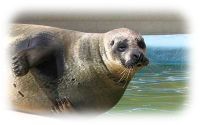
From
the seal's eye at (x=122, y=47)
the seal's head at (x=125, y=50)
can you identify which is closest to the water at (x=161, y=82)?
the seal's head at (x=125, y=50)

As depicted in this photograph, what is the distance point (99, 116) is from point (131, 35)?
0.97 metres

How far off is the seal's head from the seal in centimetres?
1

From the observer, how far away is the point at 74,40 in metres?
5.98

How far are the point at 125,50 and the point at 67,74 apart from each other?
2.38 feet

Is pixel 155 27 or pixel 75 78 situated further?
pixel 155 27

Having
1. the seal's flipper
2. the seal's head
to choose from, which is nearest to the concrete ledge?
the seal's flipper

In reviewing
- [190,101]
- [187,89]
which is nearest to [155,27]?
[187,89]

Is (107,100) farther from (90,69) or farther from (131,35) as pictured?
(131,35)

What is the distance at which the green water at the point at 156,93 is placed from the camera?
689cm

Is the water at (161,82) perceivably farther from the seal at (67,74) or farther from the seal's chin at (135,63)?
the seal's chin at (135,63)

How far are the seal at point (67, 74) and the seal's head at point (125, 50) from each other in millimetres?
11

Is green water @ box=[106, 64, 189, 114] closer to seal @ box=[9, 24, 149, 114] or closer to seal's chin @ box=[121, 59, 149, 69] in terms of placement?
seal @ box=[9, 24, 149, 114]

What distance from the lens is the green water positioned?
6.89 metres

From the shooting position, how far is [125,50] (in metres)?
5.54
